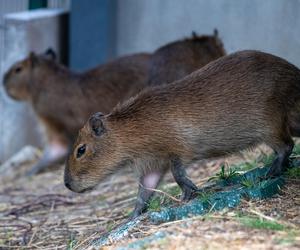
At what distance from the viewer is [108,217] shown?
6145mm

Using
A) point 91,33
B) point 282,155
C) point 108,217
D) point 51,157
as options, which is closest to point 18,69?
point 91,33

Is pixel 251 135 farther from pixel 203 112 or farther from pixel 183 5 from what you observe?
pixel 183 5

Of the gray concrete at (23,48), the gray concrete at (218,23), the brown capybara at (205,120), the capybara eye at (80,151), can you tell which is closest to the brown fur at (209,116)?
the brown capybara at (205,120)

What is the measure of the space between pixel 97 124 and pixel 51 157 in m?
4.03

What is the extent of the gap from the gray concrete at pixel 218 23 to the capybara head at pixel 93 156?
96.4 inches

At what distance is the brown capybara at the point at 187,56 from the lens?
749 cm

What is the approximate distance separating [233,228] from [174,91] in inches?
55.2

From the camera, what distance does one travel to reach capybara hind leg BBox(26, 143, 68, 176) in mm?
9297

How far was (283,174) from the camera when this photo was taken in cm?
525

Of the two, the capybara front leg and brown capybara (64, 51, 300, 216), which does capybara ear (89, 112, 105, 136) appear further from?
the capybara front leg

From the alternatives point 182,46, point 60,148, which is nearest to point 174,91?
point 182,46

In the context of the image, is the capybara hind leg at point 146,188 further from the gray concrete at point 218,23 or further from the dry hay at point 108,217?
the gray concrete at point 218,23

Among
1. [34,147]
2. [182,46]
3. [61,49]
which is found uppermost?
[182,46]

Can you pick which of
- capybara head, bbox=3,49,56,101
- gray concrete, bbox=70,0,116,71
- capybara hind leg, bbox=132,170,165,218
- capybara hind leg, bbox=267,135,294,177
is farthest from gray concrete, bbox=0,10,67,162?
capybara hind leg, bbox=267,135,294,177
